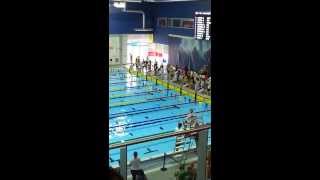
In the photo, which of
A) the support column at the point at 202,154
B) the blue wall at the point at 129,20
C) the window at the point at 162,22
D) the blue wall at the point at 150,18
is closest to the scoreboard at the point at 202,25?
the blue wall at the point at 150,18

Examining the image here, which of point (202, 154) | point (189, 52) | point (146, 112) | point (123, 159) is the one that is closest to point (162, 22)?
point (189, 52)

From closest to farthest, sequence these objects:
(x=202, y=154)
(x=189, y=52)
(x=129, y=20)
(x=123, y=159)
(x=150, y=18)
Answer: (x=123, y=159), (x=202, y=154), (x=189, y=52), (x=129, y=20), (x=150, y=18)

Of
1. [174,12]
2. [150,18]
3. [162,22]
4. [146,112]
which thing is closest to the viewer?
[146,112]

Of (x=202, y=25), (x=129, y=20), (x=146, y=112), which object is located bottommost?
(x=146, y=112)

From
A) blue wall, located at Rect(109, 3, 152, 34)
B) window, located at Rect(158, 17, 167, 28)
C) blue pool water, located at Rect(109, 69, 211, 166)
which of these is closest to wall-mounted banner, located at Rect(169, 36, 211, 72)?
window, located at Rect(158, 17, 167, 28)

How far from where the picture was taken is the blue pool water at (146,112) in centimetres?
796

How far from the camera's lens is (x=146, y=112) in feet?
34.6

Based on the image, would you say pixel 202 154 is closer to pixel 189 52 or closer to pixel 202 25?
pixel 202 25

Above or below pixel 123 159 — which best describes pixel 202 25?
above
